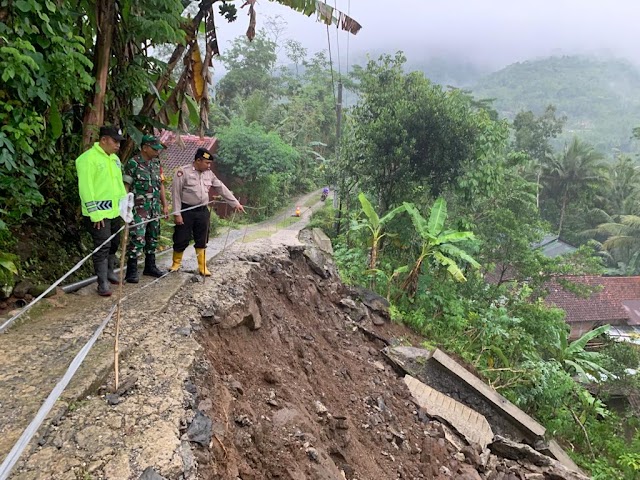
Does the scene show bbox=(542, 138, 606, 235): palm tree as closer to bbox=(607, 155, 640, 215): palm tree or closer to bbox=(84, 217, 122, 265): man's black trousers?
bbox=(607, 155, 640, 215): palm tree

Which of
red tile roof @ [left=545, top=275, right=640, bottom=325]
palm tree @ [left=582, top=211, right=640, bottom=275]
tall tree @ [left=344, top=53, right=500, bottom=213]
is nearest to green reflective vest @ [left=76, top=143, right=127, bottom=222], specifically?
tall tree @ [left=344, top=53, right=500, bottom=213]

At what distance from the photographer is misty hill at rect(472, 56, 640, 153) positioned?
112625 mm

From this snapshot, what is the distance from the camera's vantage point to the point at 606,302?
22.2 metres

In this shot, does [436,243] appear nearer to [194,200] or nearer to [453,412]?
[453,412]

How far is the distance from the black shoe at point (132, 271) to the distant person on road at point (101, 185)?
442 millimetres

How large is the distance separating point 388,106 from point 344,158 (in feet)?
6.09

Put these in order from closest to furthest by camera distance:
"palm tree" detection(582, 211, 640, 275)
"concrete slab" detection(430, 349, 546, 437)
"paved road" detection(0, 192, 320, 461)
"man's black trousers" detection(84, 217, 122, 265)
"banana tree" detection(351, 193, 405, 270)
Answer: "paved road" detection(0, 192, 320, 461)
"man's black trousers" detection(84, 217, 122, 265)
"concrete slab" detection(430, 349, 546, 437)
"banana tree" detection(351, 193, 405, 270)
"palm tree" detection(582, 211, 640, 275)

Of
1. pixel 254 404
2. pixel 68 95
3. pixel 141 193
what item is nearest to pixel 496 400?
pixel 254 404

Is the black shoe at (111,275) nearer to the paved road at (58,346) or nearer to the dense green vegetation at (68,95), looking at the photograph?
the paved road at (58,346)

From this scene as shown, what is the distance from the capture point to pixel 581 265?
13391mm

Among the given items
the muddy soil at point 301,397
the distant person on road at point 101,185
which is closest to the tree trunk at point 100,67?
the distant person on road at point 101,185

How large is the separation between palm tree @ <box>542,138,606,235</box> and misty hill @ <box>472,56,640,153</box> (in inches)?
2799

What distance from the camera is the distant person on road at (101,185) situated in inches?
149

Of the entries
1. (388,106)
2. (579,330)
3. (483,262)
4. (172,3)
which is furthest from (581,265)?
(172,3)
